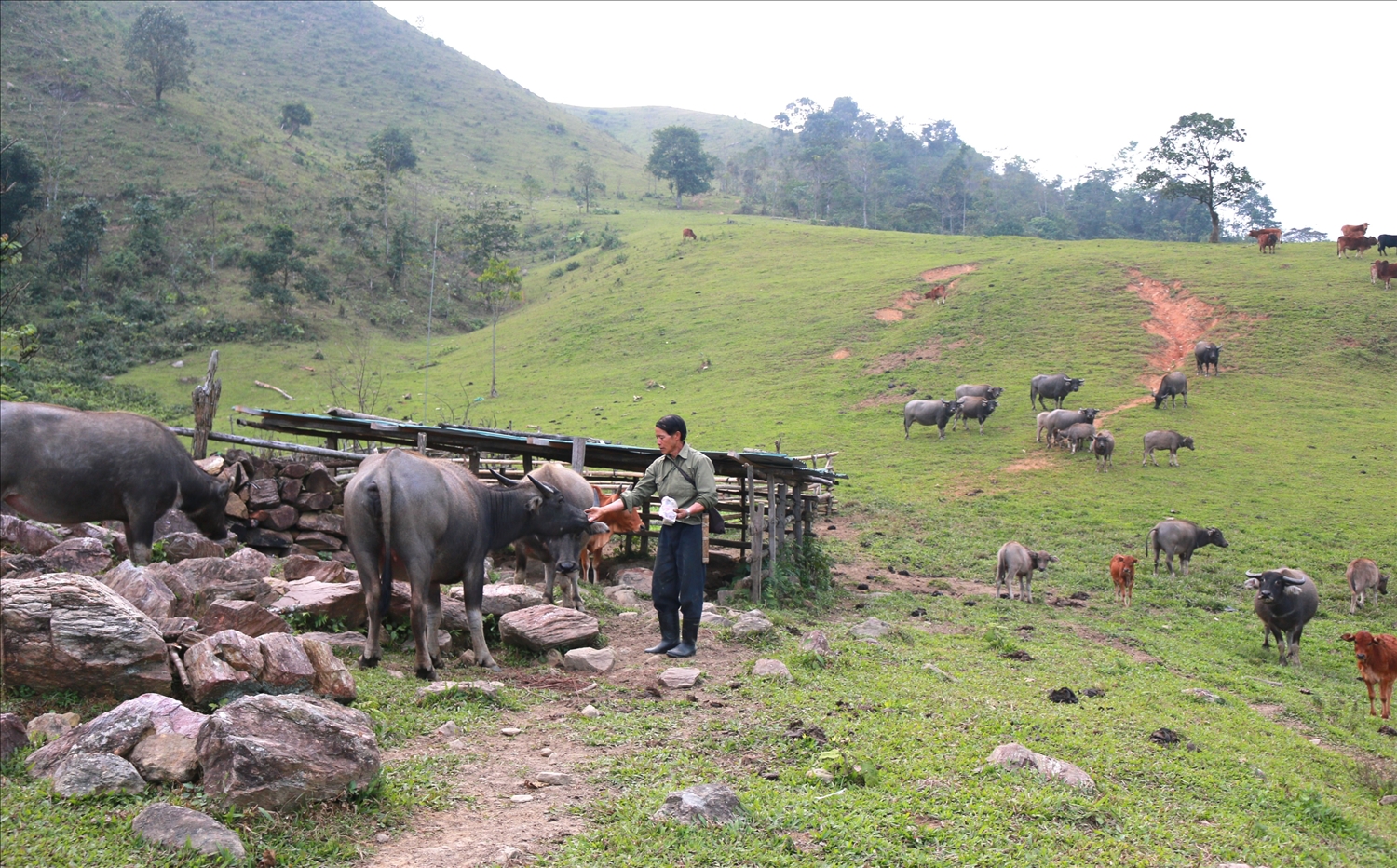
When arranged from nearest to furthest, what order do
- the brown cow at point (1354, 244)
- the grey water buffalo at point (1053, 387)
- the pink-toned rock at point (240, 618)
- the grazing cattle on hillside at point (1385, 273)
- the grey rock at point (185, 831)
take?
the grey rock at point (185, 831), the pink-toned rock at point (240, 618), the grey water buffalo at point (1053, 387), the grazing cattle on hillside at point (1385, 273), the brown cow at point (1354, 244)

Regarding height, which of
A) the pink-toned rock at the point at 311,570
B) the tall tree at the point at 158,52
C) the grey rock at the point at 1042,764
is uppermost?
the tall tree at the point at 158,52

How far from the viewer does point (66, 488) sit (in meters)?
8.99

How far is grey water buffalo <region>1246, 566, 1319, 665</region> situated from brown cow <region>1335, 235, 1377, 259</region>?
39.3 meters

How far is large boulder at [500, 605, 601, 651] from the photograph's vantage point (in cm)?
872

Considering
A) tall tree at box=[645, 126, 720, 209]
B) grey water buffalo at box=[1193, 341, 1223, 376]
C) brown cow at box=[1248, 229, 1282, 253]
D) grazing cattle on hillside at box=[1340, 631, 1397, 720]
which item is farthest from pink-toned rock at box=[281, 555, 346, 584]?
tall tree at box=[645, 126, 720, 209]

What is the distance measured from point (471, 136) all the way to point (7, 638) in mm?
99294

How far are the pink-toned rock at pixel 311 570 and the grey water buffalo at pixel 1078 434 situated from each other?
2369 cm

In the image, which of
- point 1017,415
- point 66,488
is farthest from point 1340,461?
point 66,488

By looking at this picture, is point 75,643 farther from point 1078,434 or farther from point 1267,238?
point 1267,238

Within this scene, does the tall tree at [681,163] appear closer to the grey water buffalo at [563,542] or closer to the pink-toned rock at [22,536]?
the grey water buffalo at [563,542]

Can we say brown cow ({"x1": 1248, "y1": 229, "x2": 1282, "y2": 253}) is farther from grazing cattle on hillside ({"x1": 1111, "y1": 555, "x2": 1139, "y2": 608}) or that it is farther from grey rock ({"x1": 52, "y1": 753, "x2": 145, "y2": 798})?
grey rock ({"x1": 52, "y1": 753, "x2": 145, "y2": 798})

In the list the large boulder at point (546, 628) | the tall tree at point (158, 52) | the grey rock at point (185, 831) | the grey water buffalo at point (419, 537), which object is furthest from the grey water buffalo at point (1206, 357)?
the tall tree at point (158, 52)

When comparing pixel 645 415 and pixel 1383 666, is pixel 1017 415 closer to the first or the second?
pixel 645 415

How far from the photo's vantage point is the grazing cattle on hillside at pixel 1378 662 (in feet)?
33.8
